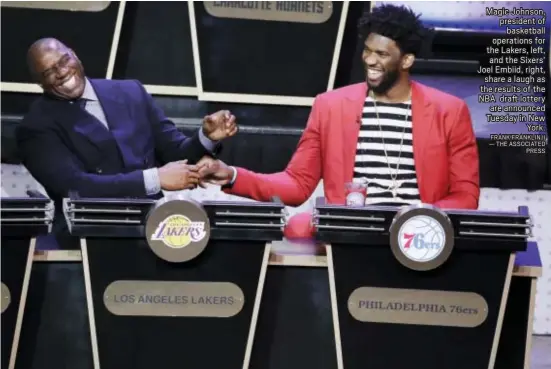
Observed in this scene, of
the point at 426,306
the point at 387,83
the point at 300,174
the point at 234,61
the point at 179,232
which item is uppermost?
the point at 234,61

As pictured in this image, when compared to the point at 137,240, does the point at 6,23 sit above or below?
above

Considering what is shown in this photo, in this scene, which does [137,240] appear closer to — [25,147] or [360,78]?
[25,147]

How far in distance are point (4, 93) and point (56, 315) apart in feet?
4.35

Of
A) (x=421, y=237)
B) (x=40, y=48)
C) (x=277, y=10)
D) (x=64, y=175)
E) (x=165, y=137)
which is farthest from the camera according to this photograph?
(x=277, y=10)

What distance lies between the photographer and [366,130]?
154 inches

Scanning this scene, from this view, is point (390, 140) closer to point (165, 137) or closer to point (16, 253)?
point (165, 137)

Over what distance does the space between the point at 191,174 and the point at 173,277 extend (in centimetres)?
65

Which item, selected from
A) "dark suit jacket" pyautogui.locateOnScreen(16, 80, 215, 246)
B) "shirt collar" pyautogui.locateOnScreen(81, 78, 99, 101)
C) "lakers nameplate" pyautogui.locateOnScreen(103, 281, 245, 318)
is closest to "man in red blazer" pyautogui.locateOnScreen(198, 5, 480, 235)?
"dark suit jacket" pyautogui.locateOnScreen(16, 80, 215, 246)

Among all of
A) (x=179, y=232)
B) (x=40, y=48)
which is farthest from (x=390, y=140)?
(x=40, y=48)

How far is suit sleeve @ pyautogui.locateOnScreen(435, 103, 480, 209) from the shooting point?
3.86 metres

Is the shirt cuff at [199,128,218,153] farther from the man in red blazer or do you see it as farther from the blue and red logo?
the blue and red logo

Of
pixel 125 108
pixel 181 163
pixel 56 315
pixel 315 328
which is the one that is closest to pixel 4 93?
pixel 125 108

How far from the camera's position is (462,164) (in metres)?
3.89

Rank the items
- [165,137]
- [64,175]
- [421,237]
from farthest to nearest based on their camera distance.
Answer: [165,137]
[64,175]
[421,237]
